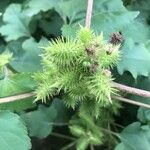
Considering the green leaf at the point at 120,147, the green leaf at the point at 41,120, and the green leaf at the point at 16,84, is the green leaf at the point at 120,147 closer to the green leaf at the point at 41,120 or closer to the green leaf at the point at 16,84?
the green leaf at the point at 41,120

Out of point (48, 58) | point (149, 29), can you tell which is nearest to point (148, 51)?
point (149, 29)

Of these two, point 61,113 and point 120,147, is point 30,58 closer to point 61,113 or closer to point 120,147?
point 61,113

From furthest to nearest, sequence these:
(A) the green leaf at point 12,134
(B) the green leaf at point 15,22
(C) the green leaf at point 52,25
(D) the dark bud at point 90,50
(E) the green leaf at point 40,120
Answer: (C) the green leaf at point 52,25, (B) the green leaf at point 15,22, (E) the green leaf at point 40,120, (A) the green leaf at point 12,134, (D) the dark bud at point 90,50

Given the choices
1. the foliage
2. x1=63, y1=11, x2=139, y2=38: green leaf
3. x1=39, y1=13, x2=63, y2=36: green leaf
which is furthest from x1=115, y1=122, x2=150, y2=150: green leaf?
x1=39, y1=13, x2=63, y2=36: green leaf

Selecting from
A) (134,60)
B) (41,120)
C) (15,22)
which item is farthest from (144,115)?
(15,22)

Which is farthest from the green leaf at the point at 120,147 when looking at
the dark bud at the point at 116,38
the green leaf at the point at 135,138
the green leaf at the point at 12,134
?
the dark bud at the point at 116,38

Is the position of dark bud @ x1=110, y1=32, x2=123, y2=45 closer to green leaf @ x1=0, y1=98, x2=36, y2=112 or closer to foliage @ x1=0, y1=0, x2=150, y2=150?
foliage @ x1=0, y1=0, x2=150, y2=150
